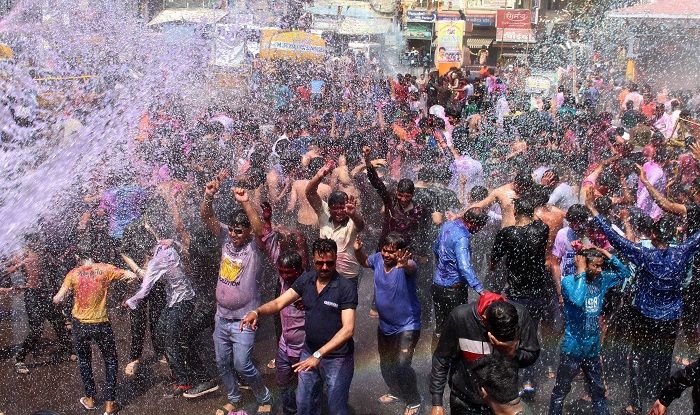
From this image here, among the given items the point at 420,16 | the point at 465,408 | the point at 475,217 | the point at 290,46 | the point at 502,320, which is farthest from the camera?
the point at 420,16

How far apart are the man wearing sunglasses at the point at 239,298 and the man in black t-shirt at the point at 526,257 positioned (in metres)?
2.00

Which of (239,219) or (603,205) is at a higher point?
(239,219)

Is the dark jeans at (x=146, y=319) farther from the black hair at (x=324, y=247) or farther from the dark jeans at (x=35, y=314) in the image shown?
the black hair at (x=324, y=247)

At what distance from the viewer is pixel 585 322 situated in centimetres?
496

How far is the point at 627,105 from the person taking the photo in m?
Result: 14.5

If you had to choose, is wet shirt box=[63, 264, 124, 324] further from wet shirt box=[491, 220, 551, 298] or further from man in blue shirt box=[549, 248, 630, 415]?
man in blue shirt box=[549, 248, 630, 415]

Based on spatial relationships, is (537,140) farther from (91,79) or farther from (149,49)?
(149,49)

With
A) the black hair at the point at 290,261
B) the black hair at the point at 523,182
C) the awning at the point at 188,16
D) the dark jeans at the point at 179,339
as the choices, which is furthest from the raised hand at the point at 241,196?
the awning at the point at 188,16

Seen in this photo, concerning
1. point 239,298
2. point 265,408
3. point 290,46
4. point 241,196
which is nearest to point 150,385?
point 265,408

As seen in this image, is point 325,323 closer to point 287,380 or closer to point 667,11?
point 287,380

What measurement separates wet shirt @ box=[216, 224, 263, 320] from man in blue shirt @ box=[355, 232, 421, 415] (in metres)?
0.92

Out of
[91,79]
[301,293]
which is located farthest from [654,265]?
[91,79]

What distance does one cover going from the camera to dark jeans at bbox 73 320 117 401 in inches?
217

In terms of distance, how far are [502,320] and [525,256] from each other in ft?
6.90
